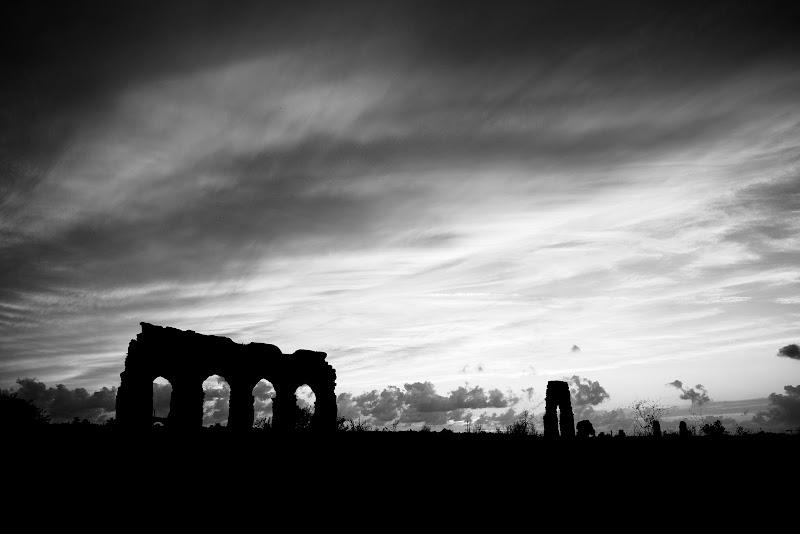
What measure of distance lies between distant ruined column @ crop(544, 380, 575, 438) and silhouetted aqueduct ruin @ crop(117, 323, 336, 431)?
11198mm

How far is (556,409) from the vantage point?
2527 cm

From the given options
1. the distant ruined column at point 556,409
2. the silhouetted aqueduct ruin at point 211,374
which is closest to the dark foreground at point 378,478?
the silhouetted aqueduct ruin at point 211,374

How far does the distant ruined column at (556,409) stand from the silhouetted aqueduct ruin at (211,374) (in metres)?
11.2

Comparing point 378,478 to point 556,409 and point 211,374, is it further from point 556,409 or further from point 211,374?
point 556,409

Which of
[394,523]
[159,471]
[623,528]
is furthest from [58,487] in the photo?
[623,528]

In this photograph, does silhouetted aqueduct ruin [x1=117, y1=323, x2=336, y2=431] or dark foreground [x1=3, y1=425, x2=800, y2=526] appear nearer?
dark foreground [x1=3, y1=425, x2=800, y2=526]

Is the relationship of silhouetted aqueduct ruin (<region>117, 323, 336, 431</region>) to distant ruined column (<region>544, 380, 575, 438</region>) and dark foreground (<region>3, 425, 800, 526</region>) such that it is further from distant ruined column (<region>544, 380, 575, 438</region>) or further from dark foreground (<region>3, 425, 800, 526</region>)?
distant ruined column (<region>544, 380, 575, 438</region>)

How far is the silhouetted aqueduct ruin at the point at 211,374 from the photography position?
22.0 m

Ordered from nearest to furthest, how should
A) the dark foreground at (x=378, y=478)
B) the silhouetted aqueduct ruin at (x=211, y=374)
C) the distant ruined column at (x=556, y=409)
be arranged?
1. the dark foreground at (x=378, y=478)
2. the silhouetted aqueduct ruin at (x=211, y=374)
3. the distant ruined column at (x=556, y=409)

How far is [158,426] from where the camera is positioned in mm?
24297

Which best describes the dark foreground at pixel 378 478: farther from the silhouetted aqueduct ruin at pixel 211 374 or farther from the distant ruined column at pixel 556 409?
the distant ruined column at pixel 556 409

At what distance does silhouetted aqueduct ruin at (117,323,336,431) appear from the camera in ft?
72.2

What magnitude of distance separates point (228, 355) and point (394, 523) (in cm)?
1730

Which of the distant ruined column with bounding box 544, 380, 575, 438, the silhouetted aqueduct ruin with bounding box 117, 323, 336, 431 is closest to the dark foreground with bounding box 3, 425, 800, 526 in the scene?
the silhouetted aqueduct ruin with bounding box 117, 323, 336, 431
